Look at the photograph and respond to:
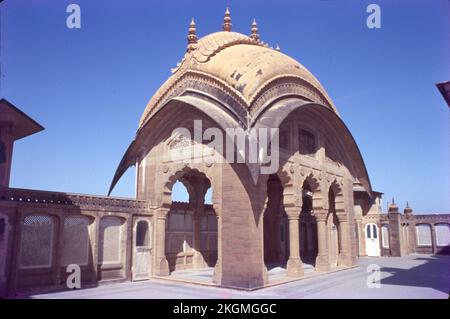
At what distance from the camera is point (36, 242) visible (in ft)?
37.1

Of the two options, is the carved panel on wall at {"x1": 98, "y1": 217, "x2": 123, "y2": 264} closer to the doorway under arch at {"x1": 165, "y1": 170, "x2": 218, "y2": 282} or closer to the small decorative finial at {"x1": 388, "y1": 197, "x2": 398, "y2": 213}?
the doorway under arch at {"x1": 165, "y1": 170, "x2": 218, "y2": 282}

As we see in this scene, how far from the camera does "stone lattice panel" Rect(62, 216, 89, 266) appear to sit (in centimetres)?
1202

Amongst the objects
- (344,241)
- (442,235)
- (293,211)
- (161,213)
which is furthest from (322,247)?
(442,235)

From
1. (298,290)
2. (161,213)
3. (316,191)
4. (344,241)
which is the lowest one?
(298,290)

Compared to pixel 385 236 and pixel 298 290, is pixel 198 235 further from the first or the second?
pixel 385 236

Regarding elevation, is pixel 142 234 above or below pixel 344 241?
above

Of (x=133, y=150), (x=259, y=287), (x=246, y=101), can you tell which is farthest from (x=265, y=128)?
(x=133, y=150)

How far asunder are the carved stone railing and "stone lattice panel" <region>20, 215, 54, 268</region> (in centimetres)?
54

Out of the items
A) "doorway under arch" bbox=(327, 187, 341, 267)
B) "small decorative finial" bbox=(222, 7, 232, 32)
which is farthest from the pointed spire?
"small decorative finial" bbox=(222, 7, 232, 32)

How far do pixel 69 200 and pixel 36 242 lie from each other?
1.55 meters

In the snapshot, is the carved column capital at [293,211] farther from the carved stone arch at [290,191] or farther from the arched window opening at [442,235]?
the arched window opening at [442,235]

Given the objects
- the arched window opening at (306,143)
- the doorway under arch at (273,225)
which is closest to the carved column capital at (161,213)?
the arched window opening at (306,143)

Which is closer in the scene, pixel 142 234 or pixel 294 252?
pixel 294 252

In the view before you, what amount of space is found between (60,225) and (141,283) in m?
3.47
